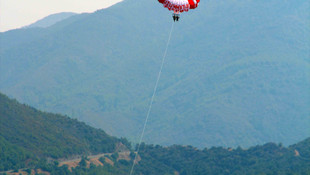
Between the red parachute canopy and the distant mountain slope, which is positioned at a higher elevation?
the red parachute canopy

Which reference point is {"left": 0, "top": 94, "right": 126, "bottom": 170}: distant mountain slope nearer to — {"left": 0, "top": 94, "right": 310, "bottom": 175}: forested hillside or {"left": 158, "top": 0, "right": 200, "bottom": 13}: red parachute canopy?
{"left": 0, "top": 94, "right": 310, "bottom": 175}: forested hillside

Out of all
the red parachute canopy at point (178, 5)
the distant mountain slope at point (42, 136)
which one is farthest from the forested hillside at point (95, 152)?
the red parachute canopy at point (178, 5)

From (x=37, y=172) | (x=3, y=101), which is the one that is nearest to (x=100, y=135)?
(x=3, y=101)

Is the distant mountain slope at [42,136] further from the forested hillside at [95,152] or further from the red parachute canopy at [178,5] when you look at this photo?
the red parachute canopy at [178,5]

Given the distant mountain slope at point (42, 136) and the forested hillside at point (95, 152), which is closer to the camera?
the forested hillside at point (95, 152)

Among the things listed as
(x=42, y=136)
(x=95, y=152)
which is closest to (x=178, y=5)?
(x=42, y=136)

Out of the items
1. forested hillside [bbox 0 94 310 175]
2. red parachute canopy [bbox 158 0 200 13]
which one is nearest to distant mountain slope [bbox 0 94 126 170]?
forested hillside [bbox 0 94 310 175]

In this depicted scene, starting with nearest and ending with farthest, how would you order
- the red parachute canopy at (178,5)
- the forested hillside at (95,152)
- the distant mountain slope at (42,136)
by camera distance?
the red parachute canopy at (178,5) → the forested hillside at (95,152) → the distant mountain slope at (42,136)

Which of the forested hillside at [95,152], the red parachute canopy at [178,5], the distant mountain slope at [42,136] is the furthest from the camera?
the distant mountain slope at [42,136]

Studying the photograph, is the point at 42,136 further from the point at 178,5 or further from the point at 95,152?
the point at 178,5
